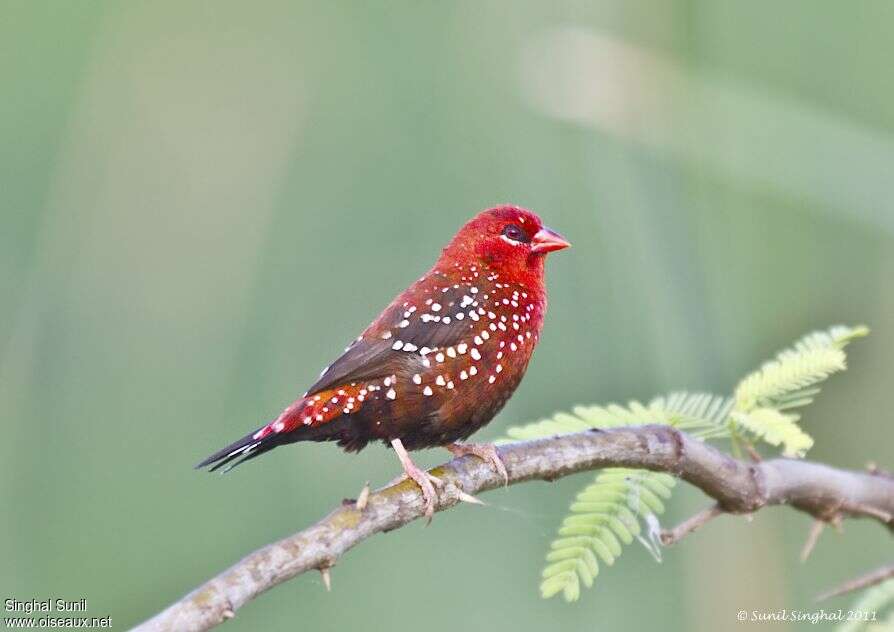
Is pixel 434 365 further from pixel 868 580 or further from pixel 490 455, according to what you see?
pixel 868 580

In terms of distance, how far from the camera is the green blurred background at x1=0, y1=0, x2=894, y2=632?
293 centimetres

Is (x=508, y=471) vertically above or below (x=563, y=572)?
above

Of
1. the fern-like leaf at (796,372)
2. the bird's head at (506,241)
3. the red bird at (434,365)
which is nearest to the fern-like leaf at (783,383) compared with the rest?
the fern-like leaf at (796,372)

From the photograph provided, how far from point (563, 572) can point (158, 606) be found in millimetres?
1229

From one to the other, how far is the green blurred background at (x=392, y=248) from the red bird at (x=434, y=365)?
300 mm

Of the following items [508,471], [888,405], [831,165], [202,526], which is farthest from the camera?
[888,405]

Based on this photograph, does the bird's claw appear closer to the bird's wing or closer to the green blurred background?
the bird's wing

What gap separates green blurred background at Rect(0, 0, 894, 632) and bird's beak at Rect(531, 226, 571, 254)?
146mm

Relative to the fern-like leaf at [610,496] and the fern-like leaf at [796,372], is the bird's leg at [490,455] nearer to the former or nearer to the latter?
the fern-like leaf at [610,496]

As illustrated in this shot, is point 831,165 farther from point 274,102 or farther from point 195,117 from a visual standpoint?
point 195,117

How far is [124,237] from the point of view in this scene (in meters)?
3.12

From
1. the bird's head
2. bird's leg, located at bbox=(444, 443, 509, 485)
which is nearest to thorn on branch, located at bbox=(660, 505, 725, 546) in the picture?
bird's leg, located at bbox=(444, 443, 509, 485)

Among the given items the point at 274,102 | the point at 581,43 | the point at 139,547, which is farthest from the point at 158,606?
the point at 581,43

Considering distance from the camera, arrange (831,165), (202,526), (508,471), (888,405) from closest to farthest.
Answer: (508,471) → (831,165) → (202,526) → (888,405)
